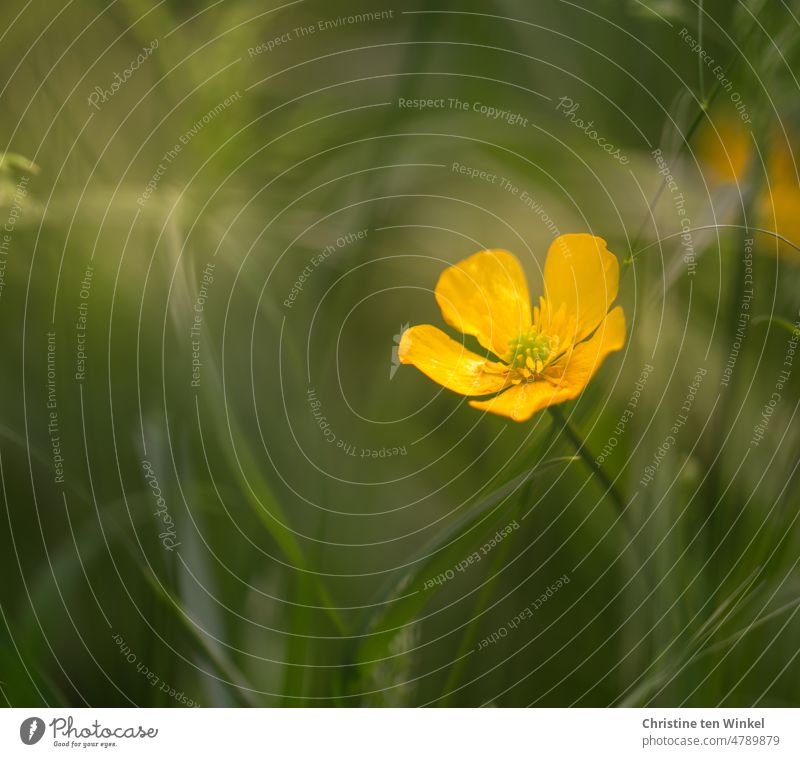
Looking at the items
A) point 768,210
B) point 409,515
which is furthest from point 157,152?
point 768,210

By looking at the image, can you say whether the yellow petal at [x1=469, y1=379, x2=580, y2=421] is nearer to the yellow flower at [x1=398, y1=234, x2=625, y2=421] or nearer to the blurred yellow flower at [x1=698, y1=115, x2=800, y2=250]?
the yellow flower at [x1=398, y1=234, x2=625, y2=421]

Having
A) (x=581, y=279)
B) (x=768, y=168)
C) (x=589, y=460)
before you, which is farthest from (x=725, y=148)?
(x=589, y=460)

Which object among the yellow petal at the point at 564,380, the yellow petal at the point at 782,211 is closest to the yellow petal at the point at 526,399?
the yellow petal at the point at 564,380

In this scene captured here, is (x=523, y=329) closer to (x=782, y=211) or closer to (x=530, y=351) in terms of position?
(x=530, y=351)

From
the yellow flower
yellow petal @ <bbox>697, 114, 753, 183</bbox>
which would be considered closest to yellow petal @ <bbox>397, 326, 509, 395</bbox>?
the yellow flower
